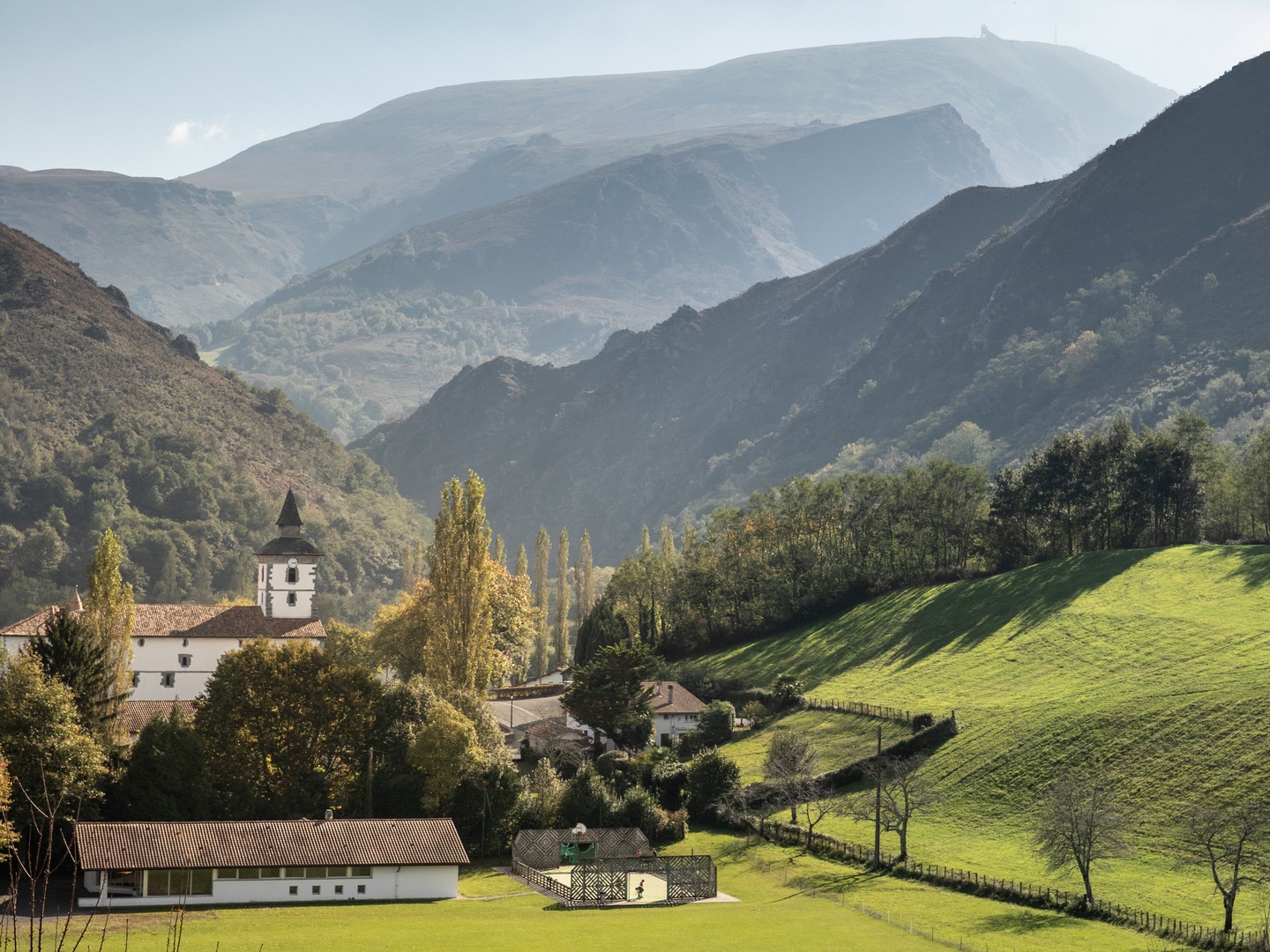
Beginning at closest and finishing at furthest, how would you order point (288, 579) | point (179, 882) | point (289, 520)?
point (179, 882) < point (288, 579) < point (289, 520)

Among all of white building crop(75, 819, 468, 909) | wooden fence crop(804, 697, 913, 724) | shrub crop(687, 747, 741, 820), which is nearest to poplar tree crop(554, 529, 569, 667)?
wooden fence crop(804, 697, 913, 724)

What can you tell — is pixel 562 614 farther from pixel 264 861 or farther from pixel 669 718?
pixel 264 861

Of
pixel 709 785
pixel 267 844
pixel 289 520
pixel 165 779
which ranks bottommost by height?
pixel 267 844

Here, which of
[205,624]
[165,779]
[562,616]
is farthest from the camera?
[562,616]

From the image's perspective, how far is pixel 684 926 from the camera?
60.2m

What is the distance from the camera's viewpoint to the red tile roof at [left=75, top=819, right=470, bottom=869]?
63438 mm

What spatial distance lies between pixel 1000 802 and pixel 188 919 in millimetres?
39937

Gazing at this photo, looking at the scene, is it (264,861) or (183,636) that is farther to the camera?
(183,636)

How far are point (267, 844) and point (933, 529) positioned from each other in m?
79.0

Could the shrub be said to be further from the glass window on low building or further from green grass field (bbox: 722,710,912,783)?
the glass window on low building

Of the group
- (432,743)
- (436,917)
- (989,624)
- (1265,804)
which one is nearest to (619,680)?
(432,743)

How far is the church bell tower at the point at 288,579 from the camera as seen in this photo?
384 feet

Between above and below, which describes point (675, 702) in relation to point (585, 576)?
below

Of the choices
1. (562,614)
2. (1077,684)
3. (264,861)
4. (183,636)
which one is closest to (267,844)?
(264,861)
